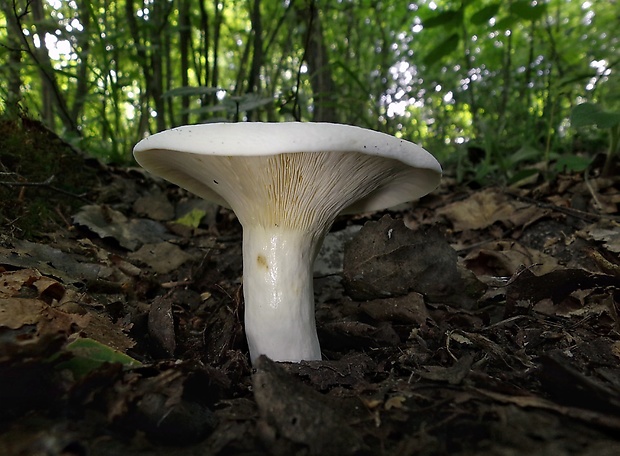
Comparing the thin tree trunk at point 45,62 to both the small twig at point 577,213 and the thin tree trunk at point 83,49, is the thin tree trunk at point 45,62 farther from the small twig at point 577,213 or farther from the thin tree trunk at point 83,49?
the small twig at point 577,213

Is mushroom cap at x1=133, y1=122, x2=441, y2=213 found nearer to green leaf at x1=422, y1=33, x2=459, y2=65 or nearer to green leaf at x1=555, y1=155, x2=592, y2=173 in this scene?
green leaf at x1=555, y1=155, x2=592, y2=173

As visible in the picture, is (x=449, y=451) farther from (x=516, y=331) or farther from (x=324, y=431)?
(x=516, y=331)

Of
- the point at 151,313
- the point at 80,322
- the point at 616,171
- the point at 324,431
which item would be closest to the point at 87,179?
the point at 151,313

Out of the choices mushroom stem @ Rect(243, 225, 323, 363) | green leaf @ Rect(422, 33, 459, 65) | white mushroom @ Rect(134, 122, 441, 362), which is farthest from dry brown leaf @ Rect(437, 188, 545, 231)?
mushroom stem @ Rect(243, 225, 323, 363)

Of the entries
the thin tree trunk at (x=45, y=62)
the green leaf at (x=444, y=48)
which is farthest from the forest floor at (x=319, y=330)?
the green leaf at (x=444, y=48)

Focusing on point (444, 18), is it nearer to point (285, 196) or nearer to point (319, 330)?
point (285, 196)

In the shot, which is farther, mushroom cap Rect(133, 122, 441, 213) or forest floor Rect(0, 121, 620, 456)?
mushroom cap Rect(133, 122, 441, 213)

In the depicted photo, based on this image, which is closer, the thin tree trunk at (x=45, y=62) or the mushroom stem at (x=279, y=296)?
the mushroom stem at (x=279, y=296)
